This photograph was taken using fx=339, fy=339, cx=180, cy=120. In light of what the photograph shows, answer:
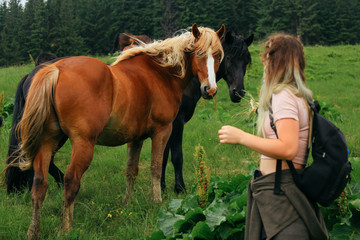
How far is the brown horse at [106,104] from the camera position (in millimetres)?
3311

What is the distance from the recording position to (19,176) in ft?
15.4

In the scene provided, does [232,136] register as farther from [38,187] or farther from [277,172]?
[38,187]

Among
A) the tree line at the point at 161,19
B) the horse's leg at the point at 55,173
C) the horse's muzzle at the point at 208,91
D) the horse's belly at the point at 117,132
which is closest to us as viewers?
the horse's belly at the point at 117,132

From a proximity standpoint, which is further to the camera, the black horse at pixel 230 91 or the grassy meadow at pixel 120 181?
the black horse at pixel 230 91

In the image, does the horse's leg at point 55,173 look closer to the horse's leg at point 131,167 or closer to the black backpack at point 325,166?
the horse's leg at point 131,167

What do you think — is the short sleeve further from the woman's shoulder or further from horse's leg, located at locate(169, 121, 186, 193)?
horse's leg, located at locate(169, 121, 186, 193)

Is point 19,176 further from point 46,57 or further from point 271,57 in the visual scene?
point 271,57

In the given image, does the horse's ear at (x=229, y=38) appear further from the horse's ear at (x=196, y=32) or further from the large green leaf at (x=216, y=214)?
the large green leaf at (x=216, y=214)

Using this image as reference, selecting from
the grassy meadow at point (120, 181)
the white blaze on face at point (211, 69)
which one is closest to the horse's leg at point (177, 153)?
the grassy meadow at point (120, 181)

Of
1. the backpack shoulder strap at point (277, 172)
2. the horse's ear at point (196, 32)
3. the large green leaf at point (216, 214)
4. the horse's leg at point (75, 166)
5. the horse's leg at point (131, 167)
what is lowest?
the horse's leg at point (131, 167)

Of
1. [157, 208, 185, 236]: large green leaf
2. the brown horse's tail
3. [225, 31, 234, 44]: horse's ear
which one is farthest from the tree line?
[157, 208, 185, 236]: large green leaf

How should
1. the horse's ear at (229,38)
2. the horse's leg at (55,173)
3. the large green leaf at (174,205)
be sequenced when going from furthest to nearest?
1. the horse's ear at (229,38)
2. the horse's leg at (55,173)
3. the large green leaf at (174,205)

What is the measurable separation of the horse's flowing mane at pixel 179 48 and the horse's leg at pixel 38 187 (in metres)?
1.78

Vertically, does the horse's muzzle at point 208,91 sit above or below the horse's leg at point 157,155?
above
